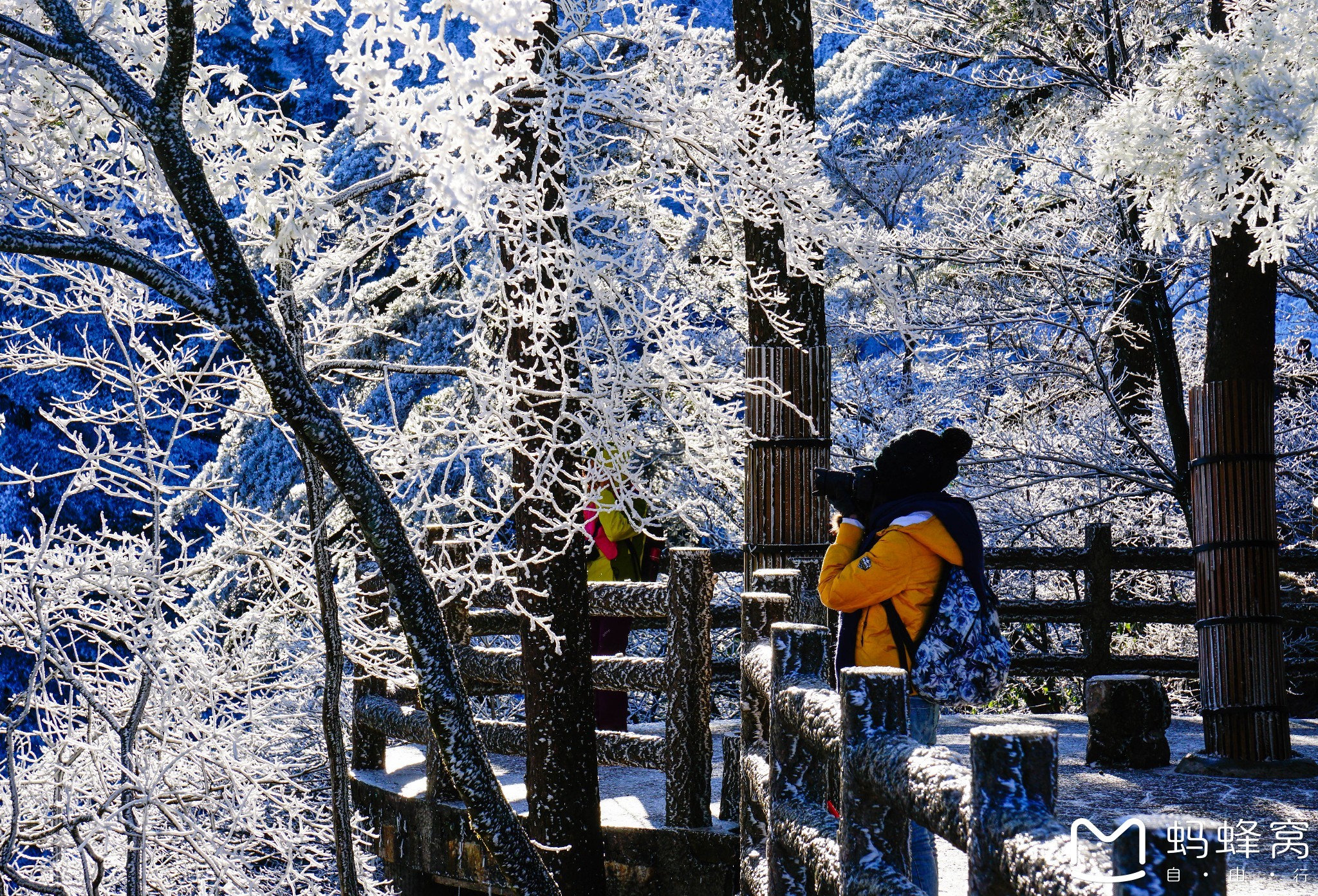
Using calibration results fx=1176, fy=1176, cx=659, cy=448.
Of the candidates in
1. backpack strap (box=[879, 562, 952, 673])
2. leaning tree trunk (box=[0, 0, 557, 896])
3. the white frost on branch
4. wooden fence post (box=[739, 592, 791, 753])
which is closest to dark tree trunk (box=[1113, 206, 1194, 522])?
the white frost on branch

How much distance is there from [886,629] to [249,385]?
297 cm

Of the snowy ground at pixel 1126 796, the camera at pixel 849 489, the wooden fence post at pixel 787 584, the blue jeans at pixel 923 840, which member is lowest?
the snowy ground at pixel 1126 796

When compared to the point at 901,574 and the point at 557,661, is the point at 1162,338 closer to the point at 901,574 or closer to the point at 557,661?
the point at 557,661

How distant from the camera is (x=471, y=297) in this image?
4668 millimetres

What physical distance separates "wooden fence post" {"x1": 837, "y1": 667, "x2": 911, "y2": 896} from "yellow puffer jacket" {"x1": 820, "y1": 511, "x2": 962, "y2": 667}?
135 cm

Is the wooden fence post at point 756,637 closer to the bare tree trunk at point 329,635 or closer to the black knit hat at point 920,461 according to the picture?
the black knit hat at point 920,461

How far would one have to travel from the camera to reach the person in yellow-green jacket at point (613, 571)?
6.91 metres

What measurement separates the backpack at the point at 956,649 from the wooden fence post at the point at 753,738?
0.61 m

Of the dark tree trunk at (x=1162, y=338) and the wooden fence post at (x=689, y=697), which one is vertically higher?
the dark tree trunk at (x=1162, y=338)

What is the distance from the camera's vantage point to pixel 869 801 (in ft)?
7.90

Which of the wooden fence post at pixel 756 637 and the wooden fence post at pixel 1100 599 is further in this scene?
the wooden fence post at pixel 1100 599

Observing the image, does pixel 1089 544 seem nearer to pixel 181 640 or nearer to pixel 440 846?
pixel 440 846

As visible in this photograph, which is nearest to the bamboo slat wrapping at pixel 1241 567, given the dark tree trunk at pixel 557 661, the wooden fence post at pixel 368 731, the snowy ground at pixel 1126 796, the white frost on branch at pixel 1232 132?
the snowy ground at pixel 1126 796

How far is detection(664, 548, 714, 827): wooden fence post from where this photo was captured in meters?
5.36
